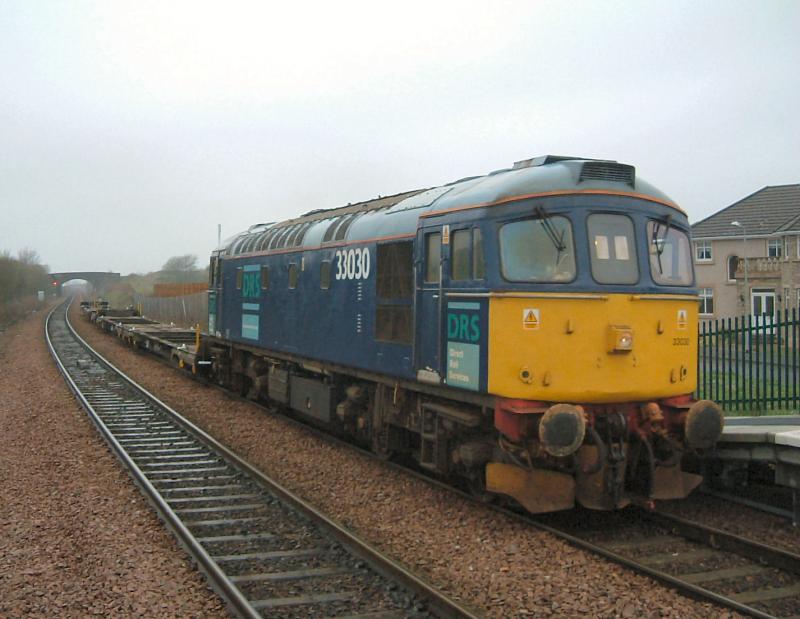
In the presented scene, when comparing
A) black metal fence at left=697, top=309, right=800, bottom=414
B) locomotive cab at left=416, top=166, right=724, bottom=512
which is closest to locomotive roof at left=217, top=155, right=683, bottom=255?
locomotive cab at left=416, top=166, right=724, bottom=512

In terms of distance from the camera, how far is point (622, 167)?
7.71 meters

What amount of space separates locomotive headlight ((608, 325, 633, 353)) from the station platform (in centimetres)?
176

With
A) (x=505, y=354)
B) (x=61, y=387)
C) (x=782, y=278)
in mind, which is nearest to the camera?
(x=505, y=354)

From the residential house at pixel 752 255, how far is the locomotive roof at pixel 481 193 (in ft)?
95.2

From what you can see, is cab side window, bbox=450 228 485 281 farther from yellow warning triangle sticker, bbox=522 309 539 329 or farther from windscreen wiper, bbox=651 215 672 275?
windscreen wiper, bbox=651 215 672 275

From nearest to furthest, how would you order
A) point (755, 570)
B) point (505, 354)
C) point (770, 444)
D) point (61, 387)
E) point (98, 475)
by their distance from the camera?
point (755, 570) < point (505, 354) < point (770, 444) < point (98, 475) < point (61, 387)

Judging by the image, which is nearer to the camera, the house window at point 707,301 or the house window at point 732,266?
the house window at point 732,266

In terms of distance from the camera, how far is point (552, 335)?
7.11 m

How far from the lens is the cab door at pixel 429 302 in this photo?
8.23m

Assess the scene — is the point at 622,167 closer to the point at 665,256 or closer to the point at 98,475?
the point at 665,256

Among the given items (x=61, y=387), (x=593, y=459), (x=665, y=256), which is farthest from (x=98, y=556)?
(x=61, y=387)

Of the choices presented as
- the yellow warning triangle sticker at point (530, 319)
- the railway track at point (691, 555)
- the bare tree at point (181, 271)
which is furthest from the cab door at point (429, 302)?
the bare tree at point (181, 271)

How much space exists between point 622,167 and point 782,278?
1296 inches

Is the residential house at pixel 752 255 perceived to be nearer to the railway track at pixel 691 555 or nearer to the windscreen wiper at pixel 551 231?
the railway track at pixel 691 555
